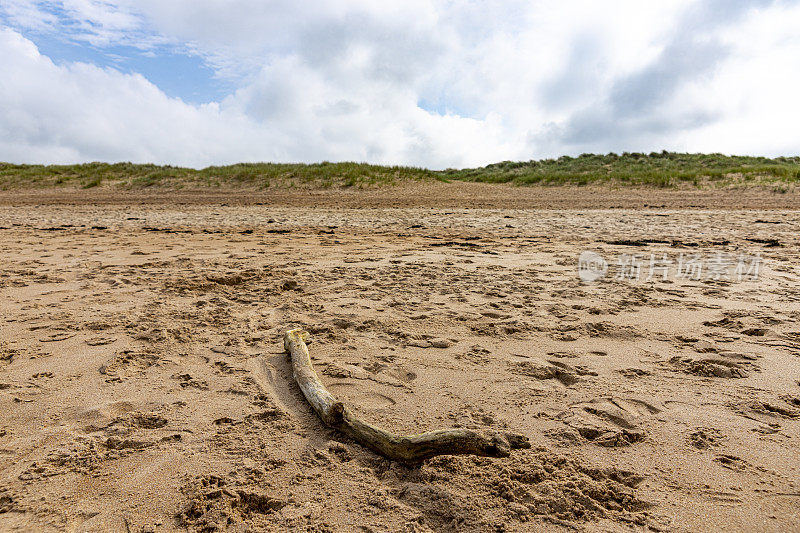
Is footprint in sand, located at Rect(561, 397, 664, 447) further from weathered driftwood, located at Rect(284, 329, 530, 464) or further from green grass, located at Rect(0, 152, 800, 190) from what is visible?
green grass, located at Rect(0, 152, 800, 190)

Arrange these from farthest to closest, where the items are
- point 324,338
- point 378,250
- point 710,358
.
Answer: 1. point 378,250
2. point 324,338
3. point 710,358

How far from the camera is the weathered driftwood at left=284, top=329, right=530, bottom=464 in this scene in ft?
6.31

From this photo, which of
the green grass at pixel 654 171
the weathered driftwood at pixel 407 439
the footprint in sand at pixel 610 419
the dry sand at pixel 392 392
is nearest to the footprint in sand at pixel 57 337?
the dry sand at pixel 392 392

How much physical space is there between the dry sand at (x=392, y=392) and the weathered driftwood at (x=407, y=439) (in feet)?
0.23

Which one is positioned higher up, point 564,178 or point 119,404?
point 564,178

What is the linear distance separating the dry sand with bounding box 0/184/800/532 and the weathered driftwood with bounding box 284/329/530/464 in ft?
0.23

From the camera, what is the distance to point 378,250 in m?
6.43

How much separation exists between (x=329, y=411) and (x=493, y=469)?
814mm

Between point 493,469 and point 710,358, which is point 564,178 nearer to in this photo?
point 710,358

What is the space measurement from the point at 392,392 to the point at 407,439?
618 mm

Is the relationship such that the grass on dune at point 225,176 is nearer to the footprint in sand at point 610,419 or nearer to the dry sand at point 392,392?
the dry sand at point 392,392

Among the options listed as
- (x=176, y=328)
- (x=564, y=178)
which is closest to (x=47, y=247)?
(x=176, y=328)

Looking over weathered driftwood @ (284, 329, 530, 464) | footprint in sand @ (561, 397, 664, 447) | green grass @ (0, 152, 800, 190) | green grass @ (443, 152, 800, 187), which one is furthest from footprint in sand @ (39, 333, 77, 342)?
green grass @ (443, 152, 800, 187)

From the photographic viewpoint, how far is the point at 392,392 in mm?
2582
